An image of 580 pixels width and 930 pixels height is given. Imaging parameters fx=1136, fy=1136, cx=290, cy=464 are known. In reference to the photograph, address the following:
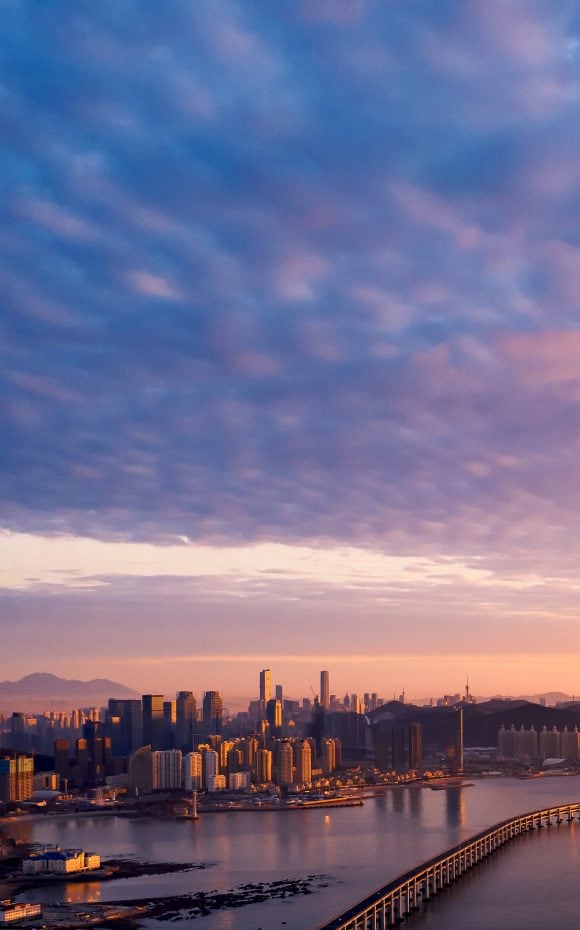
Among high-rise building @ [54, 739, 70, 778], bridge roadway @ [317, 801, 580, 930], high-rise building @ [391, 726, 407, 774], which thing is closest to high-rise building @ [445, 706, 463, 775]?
high-rise building @ [391, 726, 407, 774]

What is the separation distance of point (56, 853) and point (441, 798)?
56.4ft

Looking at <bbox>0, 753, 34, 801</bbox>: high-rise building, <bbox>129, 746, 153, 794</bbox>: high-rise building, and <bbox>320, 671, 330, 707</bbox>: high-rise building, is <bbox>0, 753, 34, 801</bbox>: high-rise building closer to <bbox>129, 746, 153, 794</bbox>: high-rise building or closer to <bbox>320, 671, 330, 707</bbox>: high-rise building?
<bbox>129, 746, 153, 794</bbox>: high-rise building

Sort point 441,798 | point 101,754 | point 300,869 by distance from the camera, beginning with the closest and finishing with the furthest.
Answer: point 300,869 < point 441,798 < point 101,754

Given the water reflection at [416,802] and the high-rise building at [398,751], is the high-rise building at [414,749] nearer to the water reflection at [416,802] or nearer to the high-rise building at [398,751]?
the high-rise building at [398,751]

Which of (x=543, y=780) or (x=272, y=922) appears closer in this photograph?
(x=272, y=922)

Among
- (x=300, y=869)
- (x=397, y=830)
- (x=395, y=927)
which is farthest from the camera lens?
(x=397, y=830)

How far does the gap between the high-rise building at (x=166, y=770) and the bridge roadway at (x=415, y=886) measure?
47.9ft

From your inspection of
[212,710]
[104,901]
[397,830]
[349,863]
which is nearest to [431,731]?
[212,710]

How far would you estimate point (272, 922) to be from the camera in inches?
523

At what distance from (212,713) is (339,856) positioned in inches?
1373

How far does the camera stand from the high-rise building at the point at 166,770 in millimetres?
33969

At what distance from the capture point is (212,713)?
53250 millimetres

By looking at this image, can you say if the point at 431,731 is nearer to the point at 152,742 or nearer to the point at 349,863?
the point at 152,742

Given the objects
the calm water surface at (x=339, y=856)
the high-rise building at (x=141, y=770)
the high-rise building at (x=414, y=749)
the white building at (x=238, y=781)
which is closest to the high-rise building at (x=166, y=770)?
the high-rise building at (x=141, y=770)
